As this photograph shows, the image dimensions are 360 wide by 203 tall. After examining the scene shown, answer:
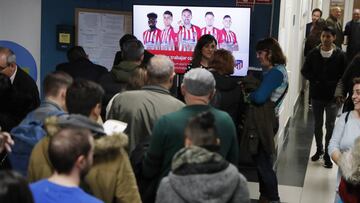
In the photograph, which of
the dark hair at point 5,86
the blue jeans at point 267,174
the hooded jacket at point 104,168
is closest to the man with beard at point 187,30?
the blue jeans at point 267,174

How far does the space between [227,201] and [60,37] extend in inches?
196

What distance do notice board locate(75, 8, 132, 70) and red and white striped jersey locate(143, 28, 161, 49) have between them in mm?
450

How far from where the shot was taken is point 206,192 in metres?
A: 2.31

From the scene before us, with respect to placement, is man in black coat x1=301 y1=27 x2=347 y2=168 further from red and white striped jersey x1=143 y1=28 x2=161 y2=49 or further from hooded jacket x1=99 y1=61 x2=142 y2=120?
hooded jacket x1=99 y1=61 x2=142 y2=120

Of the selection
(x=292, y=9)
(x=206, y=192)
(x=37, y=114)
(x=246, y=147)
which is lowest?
(x=246, y=147)

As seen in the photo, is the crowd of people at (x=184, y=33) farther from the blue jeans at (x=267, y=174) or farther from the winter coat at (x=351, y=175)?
the winter coat at (x=351, y=175)

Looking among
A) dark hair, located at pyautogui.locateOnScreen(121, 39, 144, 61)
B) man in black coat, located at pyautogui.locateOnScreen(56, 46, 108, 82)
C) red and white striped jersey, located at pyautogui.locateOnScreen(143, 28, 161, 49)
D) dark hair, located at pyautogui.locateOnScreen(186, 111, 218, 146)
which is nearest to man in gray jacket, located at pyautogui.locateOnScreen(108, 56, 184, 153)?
dark hair, located at pyautogui.locateOnScreen(186, 111, 218, 146)

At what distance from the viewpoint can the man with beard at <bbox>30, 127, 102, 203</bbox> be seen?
80.4 inches

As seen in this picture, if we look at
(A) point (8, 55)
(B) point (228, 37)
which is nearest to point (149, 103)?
(A) point (8, 55)

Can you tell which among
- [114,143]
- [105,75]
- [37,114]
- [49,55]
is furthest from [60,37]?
[114,143]

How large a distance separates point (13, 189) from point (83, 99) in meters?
1.12

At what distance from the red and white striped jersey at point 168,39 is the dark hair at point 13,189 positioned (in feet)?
15.8

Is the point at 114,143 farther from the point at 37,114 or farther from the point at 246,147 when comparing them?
the point at 246,147

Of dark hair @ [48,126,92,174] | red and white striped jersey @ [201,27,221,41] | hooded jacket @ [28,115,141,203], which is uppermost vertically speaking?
red and white striped jersey @ [201,27,221,41]
